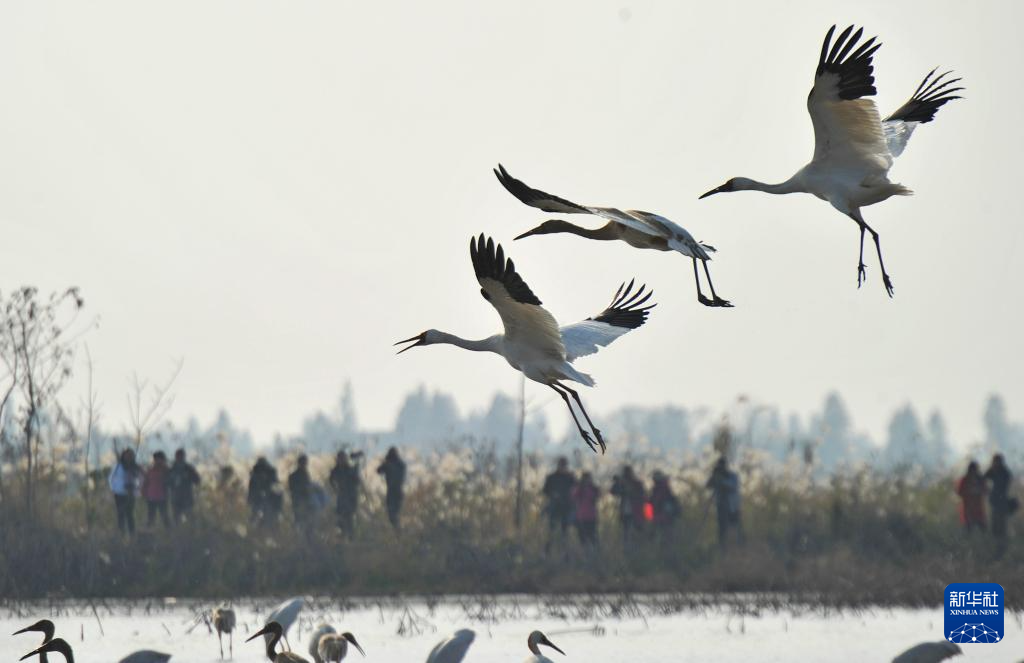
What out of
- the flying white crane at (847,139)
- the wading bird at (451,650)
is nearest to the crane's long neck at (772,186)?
the flying white crane at (847,139)

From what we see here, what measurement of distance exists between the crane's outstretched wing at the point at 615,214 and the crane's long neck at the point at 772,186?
36.9 inches

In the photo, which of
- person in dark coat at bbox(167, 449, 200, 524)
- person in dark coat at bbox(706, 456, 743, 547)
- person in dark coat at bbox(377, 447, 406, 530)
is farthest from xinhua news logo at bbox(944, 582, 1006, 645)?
person in dark coat at bbox(167, 449, 200, 524)

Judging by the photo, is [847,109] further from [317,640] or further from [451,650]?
[317,640]

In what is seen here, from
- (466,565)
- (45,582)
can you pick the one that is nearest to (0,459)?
(45,582)

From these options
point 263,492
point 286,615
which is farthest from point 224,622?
point 263,492

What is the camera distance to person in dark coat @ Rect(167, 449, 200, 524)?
2941 cm

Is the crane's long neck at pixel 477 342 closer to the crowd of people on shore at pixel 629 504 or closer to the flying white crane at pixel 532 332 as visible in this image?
the flying white crane at pixel 532 332

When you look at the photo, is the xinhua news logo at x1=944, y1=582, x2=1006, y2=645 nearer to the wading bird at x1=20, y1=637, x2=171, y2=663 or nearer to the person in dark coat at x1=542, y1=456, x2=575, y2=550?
the person in dark coat at x1=542, y1=456, x2=575, y2=550

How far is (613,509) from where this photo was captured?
103 feet

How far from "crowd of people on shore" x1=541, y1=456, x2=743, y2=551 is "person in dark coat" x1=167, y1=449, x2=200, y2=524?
16.9ft

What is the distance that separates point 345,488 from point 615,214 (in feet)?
51.1

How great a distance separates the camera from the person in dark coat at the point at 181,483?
2941 cm

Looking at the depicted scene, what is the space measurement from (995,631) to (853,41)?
35.1 feet

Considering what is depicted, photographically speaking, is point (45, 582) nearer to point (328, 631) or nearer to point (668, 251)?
point (328, 631)
